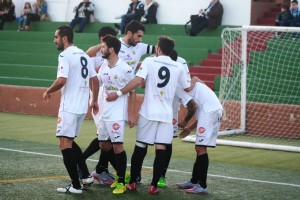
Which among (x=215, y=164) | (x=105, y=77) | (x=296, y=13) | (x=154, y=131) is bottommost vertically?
(x=215, y=164)

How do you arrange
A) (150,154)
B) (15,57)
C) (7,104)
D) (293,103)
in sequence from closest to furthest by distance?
(150,154)
(293,103)
(7,104)
(15,57)

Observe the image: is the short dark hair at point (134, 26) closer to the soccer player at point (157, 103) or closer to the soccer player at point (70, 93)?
the soccer player at point (157, 103)

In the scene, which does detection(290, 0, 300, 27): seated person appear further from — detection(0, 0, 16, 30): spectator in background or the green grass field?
detection(0, 0, 16, 30): spectator in background

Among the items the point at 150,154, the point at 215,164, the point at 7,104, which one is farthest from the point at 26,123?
the point at 215,164

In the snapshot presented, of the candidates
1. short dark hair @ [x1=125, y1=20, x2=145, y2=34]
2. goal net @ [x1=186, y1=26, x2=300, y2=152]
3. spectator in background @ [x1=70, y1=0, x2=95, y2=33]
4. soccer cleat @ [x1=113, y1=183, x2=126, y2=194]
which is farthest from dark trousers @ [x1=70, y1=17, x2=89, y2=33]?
soccer cleat @ [x1=113, y1=183, x2=126, y2=194]

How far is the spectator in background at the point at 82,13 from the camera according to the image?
2618 cm

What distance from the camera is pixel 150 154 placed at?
1377cm

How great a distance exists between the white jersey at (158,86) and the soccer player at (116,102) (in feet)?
0.67

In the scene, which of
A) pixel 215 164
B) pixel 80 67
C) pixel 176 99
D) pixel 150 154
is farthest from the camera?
pixel 150 154

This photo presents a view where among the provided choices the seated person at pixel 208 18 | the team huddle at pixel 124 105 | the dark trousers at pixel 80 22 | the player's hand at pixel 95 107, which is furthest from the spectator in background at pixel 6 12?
the player's hand at pixel 95 107

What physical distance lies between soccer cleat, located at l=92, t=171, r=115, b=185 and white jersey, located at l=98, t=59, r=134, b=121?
92cm

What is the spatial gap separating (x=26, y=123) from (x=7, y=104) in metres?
2.87

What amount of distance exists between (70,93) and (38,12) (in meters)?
18.5

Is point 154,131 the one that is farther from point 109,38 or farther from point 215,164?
point 215,164
